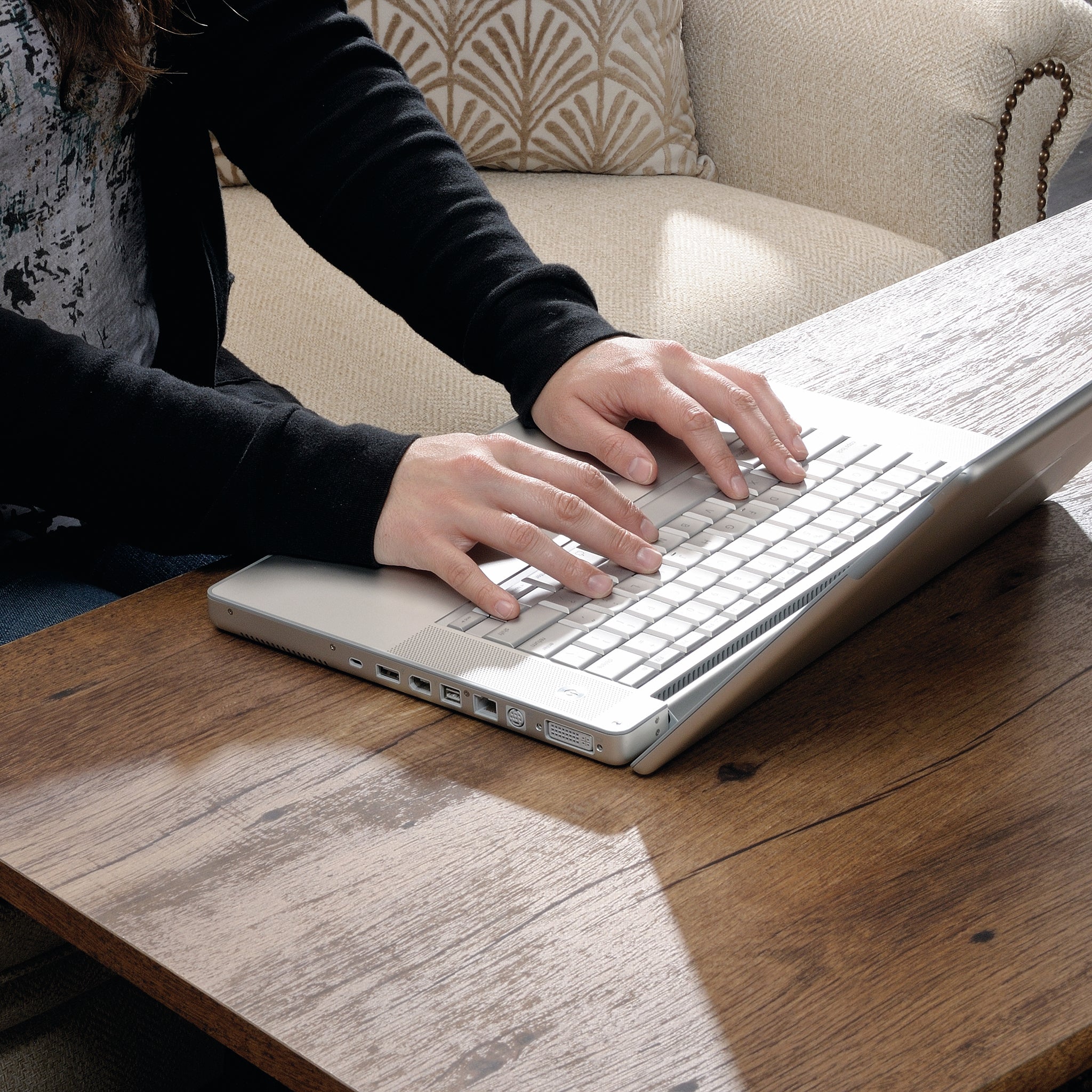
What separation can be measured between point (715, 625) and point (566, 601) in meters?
0.08

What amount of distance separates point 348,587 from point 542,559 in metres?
0.11

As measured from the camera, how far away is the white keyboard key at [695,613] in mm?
613

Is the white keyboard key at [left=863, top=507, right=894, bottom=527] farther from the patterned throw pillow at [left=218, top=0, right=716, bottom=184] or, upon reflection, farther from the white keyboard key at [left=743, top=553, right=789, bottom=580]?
the patterned throw pillow at [left=218, top=0, right=716, bottom=184]

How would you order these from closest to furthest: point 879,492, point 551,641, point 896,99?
point 551,641 < point 879,492 < point 896,99

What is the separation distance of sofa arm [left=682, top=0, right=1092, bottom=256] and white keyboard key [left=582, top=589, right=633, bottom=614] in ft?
4.23

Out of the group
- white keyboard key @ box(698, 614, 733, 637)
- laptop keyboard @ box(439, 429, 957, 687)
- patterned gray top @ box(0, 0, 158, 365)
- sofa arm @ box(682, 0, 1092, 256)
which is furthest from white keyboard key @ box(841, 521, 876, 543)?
sofa arm @ box(682, 0, 1092, 256)

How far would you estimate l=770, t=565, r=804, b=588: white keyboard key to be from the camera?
25.0 inches

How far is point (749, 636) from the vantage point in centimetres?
61

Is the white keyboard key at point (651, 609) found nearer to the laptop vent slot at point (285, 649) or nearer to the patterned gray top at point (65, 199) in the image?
the laptop vent slot at point (285, 649)

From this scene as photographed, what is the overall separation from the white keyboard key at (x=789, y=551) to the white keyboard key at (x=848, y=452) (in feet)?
0.33

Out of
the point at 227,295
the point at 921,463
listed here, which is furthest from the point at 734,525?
the point at 227,295

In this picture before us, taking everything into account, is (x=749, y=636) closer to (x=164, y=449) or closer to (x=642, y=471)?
(x=642, y=471)

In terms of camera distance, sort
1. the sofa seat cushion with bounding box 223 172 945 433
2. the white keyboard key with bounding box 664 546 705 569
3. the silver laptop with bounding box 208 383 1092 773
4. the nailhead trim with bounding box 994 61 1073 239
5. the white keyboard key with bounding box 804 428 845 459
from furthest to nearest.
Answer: the nailhead trim with bounding box 994 61 1073 239, the sofa seat cushion with bounding box 223 172 945 433, the white keyboard key with bounding box 804 428 845 459, the white keyboard key with bounding box 664 546 705 569, the silver laptop with bounding box 208 383 1092 773

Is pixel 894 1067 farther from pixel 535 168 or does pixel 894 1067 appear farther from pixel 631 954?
pixel 535 168
